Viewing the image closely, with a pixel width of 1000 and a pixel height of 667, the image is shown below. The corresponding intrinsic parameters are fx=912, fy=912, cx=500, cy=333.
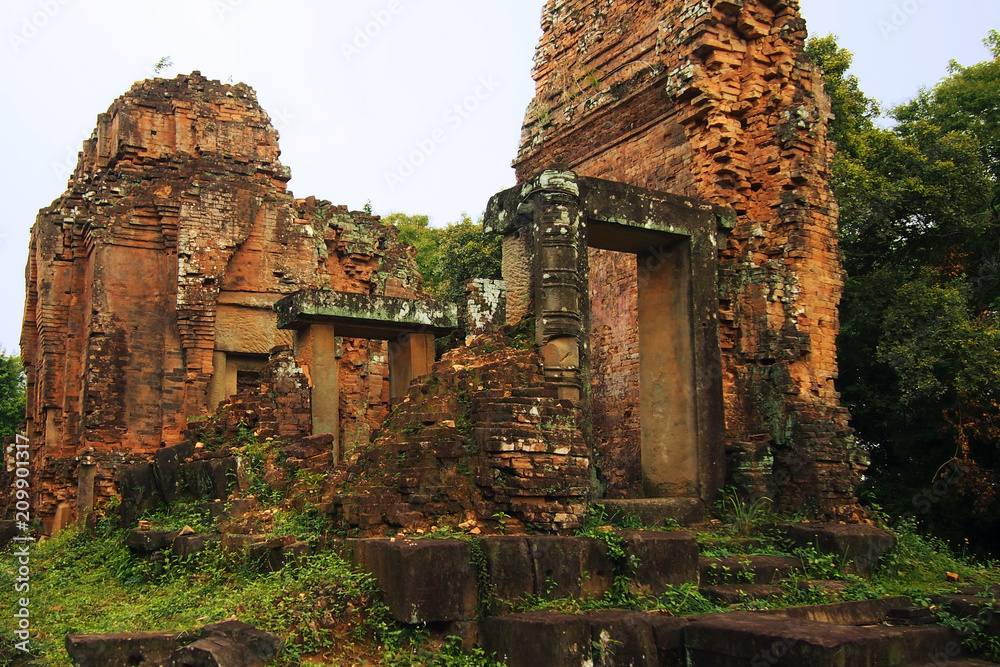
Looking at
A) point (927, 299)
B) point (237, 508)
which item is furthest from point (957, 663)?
point (927, 299)

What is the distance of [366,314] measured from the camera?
12508 millimetres

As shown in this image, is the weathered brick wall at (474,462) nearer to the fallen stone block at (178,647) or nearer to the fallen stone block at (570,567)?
the fallen stone block at (570,567)

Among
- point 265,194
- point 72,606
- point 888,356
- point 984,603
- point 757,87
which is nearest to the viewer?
point 984,603

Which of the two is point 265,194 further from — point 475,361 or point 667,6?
point 475,361

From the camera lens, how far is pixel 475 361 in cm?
786

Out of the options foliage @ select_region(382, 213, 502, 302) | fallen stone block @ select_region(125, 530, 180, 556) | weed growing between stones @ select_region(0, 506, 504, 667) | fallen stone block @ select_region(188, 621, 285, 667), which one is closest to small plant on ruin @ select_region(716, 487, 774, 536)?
weed growing between stones @ select_region(0, 506, 504, 667)

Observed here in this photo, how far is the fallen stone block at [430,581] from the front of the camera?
591 cm

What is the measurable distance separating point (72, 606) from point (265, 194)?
943 centimetres

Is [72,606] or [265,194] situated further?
[265,194]

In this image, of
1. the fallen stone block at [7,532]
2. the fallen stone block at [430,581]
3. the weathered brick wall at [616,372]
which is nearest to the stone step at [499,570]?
the fallen stone block at [430,581]

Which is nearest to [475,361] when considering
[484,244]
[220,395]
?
[220,395]

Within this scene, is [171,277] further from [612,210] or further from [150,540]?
[612,210]

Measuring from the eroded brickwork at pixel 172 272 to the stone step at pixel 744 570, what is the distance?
9135 millimetres

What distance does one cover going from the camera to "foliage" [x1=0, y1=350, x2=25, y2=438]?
91.4ft
